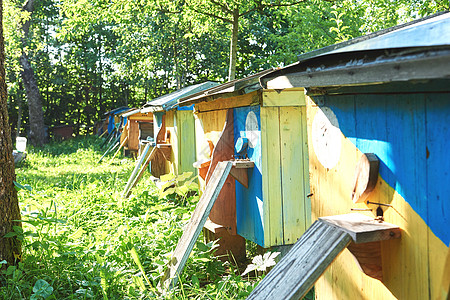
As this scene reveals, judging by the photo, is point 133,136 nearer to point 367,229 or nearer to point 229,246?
point 229,246

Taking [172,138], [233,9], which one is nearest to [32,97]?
[233,9]

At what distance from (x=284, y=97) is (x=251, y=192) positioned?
40.6 inches

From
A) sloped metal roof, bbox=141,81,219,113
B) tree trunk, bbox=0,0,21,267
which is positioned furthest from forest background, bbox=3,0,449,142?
tree trunk, bbox=0,0,21,267

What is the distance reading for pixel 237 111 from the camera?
14.9 ft

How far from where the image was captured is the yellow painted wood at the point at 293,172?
4191 mm

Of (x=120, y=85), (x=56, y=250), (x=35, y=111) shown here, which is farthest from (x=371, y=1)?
(x=120, y=85)

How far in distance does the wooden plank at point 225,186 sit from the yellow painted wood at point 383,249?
6.31ft

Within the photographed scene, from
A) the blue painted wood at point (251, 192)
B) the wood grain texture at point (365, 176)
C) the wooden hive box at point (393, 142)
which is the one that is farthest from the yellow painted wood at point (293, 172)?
the wood grain texture at point (365, 176)

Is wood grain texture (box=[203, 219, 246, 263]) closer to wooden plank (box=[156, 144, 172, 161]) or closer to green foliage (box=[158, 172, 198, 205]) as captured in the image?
green foliage (box=[158, 172, 198, 205])

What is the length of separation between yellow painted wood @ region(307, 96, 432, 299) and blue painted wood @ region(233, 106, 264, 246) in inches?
56.3

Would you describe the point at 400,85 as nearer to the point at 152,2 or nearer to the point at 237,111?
the point at 237,111

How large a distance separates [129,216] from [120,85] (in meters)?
23.9

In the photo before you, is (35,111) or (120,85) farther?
(120,85)

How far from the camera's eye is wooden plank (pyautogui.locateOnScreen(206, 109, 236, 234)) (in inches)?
182
